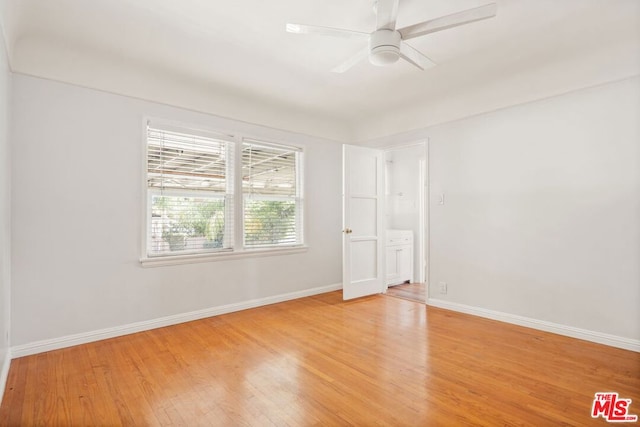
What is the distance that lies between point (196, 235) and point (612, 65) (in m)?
4.33

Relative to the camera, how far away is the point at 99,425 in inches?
68.8

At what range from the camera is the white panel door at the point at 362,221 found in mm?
4328

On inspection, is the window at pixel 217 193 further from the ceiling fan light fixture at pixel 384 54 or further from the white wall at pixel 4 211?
the ceiling fan light fixture at pixel 384 54

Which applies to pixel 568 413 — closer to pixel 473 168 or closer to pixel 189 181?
pixel 473 168

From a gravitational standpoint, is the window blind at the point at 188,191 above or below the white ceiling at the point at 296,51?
below

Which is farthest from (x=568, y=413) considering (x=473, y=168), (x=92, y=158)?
(x=92, y=158)

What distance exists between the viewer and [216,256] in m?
3.69

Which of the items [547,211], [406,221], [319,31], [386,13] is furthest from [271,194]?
[547,211]

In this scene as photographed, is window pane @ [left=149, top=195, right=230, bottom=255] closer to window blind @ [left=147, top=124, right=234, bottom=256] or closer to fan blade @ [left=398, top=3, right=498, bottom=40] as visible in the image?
window blind @ [left=147, top=124, right=234, bottom=256]

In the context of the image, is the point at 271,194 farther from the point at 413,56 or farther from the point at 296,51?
the point at 413,56

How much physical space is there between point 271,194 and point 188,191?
1.09m

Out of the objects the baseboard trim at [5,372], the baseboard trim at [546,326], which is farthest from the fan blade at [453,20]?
the baseboard trim at [5,372]

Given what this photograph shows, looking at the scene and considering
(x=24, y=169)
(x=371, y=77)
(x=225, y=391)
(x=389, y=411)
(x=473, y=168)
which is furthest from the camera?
(x=473, y=168)

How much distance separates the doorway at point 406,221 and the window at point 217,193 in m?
1.72
